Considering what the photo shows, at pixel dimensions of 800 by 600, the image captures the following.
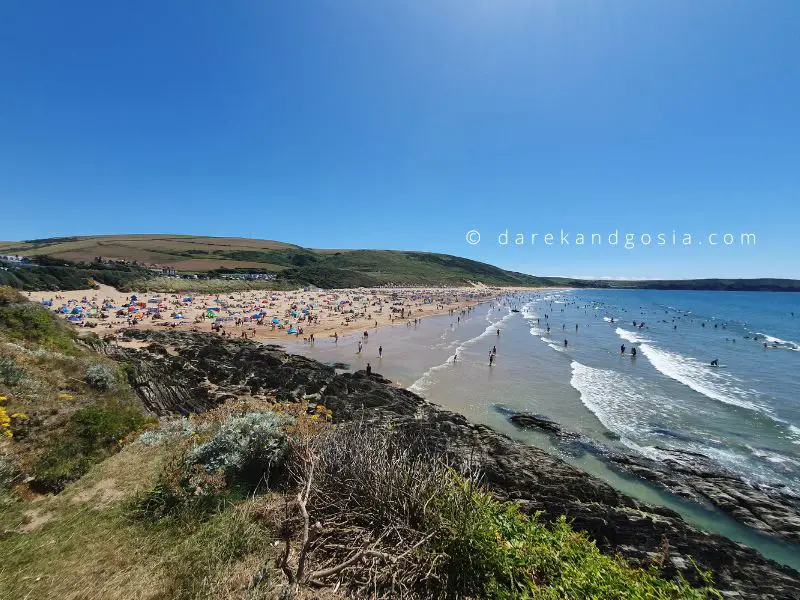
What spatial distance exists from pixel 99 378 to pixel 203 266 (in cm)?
10573

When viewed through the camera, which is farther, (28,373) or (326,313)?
(326,313)

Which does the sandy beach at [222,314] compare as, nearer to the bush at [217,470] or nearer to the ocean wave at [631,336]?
the ocean wave at [631,336]

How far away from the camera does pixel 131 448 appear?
8.09 meters

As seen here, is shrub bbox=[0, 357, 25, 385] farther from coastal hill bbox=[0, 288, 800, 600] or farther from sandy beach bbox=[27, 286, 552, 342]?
sandy beach bbox=[27, 286, 552, 342]

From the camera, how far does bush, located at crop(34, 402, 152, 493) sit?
6.97 m

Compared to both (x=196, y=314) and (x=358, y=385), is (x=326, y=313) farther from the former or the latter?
(x=358, y=385)

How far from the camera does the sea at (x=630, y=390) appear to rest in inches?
557

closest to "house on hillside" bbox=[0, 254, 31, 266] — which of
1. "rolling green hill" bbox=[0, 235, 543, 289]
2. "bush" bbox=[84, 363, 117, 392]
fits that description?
"rolling green hill" bbox=[0, 235, 543, 289]

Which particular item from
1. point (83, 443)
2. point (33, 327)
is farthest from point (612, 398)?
point (33, 327)

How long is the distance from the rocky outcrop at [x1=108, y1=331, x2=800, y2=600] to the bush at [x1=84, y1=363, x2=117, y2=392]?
6.71 feet

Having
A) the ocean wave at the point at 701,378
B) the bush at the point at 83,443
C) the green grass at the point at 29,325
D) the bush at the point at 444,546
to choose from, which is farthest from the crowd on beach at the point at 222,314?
the bush at the point at 444,546

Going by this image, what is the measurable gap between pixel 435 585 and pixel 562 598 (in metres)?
1.45

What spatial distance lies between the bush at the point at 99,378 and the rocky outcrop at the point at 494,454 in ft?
6.71

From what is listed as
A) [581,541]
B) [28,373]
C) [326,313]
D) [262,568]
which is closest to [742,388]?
[581,541]
